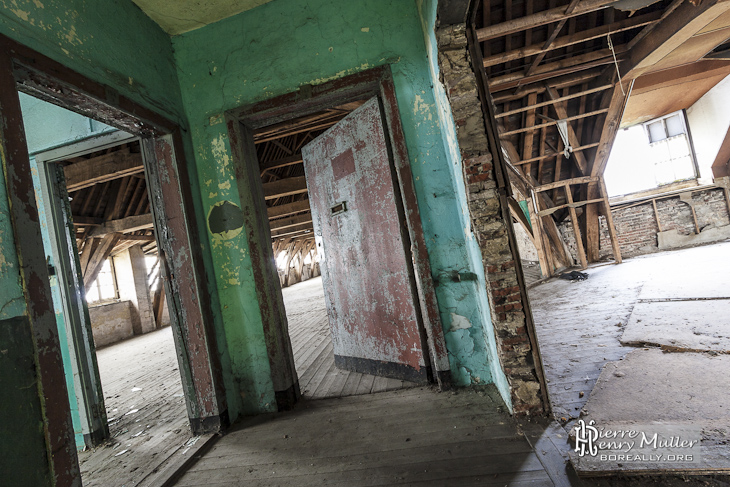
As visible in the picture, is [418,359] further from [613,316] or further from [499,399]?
[613,316]

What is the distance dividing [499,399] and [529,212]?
6.68 m

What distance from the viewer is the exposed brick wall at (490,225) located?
5.98 ft

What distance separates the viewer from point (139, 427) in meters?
2.76

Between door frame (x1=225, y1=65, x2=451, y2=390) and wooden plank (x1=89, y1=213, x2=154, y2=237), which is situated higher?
wooden plank (x1=89, y1=213, x2=154, y2=237)

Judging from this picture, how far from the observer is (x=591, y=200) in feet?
25.3

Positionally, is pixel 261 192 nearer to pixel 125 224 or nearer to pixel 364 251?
pixel 364 251

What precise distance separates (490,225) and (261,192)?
6.20ft

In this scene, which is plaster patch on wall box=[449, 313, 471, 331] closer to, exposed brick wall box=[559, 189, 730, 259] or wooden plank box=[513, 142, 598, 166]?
wooden plank box=[513, 142, 598, 166]

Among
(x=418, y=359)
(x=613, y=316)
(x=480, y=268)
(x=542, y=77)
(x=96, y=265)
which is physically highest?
(x=542, y=77)

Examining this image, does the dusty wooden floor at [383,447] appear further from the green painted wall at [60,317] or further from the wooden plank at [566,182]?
the wooden plank at [566,182]

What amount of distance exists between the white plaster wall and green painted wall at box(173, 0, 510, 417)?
11.2 metres

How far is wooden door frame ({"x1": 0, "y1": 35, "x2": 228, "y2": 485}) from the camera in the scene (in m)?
1.36

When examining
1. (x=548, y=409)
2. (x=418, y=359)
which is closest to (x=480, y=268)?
(x=548, y=409)

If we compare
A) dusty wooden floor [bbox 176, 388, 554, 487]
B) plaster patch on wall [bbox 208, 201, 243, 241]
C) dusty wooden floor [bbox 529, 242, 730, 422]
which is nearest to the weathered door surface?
dusty wooden floor [bbox 176, 388, 554, 487]
